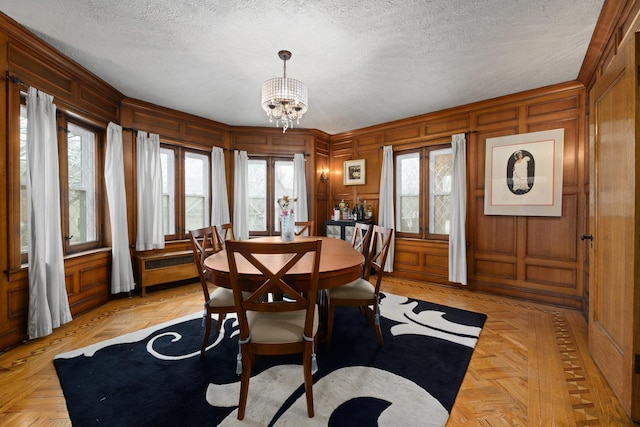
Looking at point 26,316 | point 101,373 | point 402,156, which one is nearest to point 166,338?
point 101,373

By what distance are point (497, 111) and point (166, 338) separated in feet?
16.1

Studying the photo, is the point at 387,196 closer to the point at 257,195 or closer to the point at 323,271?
the point at 257,195

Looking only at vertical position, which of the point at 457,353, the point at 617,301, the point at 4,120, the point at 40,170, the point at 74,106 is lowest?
the point at 457,353

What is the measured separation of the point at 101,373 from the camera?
6.64 feet

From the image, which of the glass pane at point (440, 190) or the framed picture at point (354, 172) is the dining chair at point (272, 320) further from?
the framed picture at point (354, 172)

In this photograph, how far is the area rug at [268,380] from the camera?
63.2 inches

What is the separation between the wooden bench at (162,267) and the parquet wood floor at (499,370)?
451 mm

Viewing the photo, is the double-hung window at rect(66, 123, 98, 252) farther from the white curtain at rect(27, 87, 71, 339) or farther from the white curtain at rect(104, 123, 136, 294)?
the white curtain at rect(27, 87, 71, 339)

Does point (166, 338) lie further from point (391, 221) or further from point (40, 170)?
point (391, 221)

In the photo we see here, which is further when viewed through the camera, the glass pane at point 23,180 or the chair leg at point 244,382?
the glass pane at point 23,180

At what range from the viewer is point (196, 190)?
4.75 meters

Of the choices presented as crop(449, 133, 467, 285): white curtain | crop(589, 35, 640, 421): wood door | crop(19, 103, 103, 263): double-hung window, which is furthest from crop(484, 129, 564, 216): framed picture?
crop(19, 103, 103, 263): double-hung window

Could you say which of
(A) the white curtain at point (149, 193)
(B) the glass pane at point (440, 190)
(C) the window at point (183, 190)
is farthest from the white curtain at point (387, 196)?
(A) the white curtain at point (149, 193)

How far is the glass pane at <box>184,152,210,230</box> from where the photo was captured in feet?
15.2
